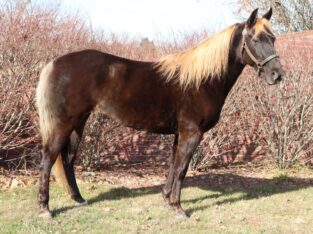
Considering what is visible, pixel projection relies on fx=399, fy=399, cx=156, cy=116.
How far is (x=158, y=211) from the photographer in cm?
495

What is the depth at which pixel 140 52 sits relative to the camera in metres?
8.39

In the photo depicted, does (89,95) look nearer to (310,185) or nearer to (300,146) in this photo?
(310,185)

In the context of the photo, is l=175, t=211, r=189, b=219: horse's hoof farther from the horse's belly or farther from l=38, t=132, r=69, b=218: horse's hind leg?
l=38, t=132, r=69, b=218: horse's hind leg

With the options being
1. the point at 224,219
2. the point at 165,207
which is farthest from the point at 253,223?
the point at 165,207

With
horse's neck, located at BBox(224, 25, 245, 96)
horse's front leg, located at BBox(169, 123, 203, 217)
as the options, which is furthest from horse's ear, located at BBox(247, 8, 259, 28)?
horse's front leg, located at BBox(169, 123, 203, 217)

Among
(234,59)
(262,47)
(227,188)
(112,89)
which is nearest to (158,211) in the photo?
(112,89)

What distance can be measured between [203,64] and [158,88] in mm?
604

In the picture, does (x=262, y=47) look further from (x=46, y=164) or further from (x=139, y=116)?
(x=46, y=164)

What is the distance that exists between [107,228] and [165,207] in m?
1.05

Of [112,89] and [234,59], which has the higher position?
[234,59]

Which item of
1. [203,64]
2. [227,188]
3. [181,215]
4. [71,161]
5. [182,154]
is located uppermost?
[203,64]

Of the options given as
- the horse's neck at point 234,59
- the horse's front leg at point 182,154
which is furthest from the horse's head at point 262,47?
the horse's front leg at point 182,154

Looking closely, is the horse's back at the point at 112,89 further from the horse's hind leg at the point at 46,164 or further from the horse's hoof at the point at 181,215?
the horse's hoof at the point at 181,215

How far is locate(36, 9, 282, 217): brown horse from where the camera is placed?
457 centimetres
